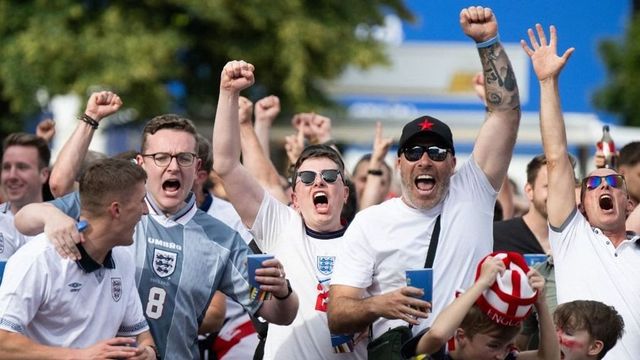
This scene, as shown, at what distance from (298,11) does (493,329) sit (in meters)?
21.4

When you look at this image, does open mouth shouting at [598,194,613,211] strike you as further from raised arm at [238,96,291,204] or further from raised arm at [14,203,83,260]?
raised arm at [14,203,83,260]

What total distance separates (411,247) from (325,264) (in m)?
0.83

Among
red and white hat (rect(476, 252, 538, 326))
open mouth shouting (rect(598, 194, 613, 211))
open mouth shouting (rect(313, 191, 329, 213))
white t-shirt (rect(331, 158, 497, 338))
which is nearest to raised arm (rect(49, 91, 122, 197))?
open mouth shouting (rect(313, 191, 329, 213))

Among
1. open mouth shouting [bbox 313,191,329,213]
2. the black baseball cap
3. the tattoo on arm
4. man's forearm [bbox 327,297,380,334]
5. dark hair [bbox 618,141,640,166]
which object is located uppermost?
dark hair [bbox 618,141,640,166]

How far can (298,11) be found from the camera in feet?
89.0

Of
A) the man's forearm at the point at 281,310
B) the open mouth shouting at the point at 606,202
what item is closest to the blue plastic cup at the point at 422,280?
the man's forearm at the point at 281,310

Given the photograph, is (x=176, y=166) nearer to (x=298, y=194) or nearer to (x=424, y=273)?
(x=298, y=194)

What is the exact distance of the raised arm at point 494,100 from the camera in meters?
7.25

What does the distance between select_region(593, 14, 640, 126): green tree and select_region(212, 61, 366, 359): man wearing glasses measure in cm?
2617

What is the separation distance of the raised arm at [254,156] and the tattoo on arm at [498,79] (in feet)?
6.90

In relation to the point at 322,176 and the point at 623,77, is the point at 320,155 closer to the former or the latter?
the point at 322,176

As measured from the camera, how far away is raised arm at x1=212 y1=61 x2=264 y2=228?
750 centimetres

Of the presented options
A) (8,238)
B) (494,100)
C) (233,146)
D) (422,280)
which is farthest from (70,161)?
(422,280)

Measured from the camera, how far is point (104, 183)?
21.2ft
